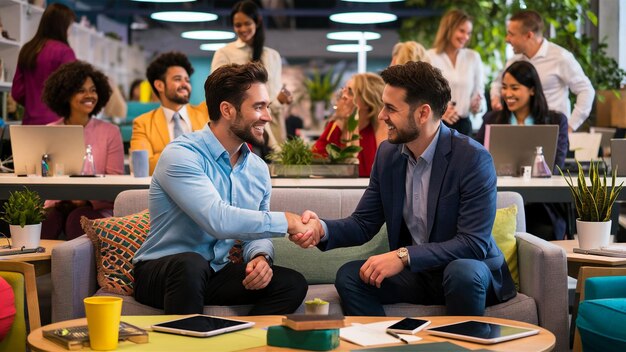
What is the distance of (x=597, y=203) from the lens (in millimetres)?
3662

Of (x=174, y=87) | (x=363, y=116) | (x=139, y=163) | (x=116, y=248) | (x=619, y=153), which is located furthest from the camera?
(x=174, y=87)

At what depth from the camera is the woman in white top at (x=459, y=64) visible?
6.50 m

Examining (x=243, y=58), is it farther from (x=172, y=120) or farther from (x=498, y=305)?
(x=498, y=305)

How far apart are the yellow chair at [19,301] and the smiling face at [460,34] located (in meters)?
4.09

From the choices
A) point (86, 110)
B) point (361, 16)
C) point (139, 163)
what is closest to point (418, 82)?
point (139, 163)

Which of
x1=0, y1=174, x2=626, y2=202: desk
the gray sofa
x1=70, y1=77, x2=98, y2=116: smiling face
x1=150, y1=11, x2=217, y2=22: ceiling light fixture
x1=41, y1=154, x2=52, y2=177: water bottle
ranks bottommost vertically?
the gray sofa

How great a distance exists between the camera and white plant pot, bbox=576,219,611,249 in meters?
3.64

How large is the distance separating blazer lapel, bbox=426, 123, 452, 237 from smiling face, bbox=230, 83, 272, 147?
2.08 feet

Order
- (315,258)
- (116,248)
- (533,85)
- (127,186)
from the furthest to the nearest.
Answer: (533,85) < (127,186) < (315,258) < (116,248)

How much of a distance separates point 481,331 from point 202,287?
3.44ft

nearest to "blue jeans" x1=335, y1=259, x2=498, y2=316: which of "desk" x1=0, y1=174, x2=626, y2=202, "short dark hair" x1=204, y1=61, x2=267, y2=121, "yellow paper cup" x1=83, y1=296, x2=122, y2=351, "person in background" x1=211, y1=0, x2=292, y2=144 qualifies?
"short dark hair" x1=204, y1=61, x2=267, y2=121

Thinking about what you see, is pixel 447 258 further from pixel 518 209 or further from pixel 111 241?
pixel 111 241

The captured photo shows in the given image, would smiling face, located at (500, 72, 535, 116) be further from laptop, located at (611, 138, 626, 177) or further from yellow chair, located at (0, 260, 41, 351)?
yellow chair, located at (0, 260, 41, 351)

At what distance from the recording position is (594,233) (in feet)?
12.0
